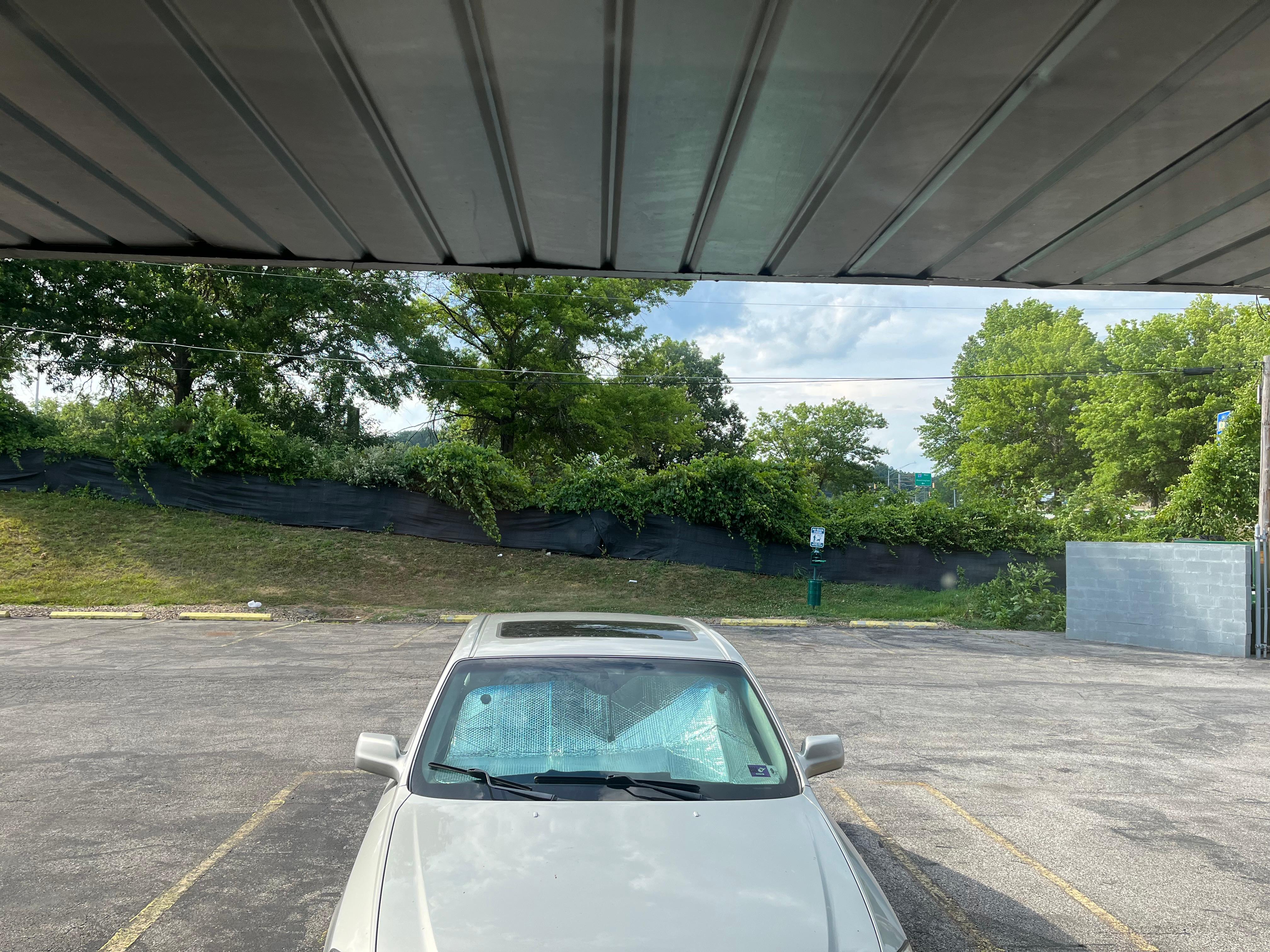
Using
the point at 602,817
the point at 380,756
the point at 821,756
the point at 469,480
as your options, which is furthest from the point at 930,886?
the point at 469,480

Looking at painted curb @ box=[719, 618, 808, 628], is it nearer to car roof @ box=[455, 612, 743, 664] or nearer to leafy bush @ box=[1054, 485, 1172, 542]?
leafy bush @ box=[1054, 485, 1172, 542]

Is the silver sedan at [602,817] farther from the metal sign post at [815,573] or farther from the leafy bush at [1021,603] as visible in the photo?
the leafy bush at [1021,603]

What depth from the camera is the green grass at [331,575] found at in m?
18.2

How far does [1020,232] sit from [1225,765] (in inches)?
232

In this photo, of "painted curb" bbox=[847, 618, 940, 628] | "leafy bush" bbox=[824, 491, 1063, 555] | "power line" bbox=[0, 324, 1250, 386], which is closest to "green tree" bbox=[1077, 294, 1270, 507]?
"power line" bbox=[0, 324, 1250, 386]

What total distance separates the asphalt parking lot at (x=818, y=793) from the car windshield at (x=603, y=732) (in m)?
1.42

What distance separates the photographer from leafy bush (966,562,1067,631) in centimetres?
1889

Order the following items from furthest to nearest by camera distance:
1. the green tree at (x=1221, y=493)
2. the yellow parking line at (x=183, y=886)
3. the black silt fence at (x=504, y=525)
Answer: the green tree at (x=1221, y=493)
the black silt fence at (x=504, y=525)
the yellow parking line at (x=183, y=886)

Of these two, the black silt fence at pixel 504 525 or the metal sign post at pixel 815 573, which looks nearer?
the metal sign post at pixel 815 573

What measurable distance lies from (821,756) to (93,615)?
16.5 meters

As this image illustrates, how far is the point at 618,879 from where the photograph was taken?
2598 millimetres

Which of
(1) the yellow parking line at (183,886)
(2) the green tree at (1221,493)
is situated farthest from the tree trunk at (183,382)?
(2) the green tree at (1221,493)

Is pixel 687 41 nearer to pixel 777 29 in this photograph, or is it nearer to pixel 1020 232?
pixel 777 29

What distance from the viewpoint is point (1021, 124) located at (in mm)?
3477
